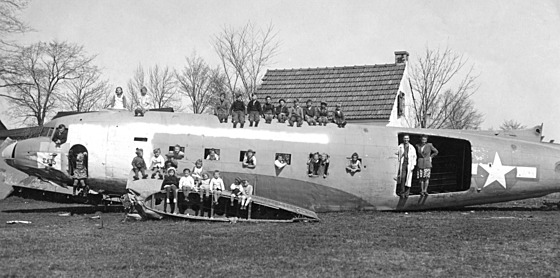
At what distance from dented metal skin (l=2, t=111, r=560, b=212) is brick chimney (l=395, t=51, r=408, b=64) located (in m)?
20.8

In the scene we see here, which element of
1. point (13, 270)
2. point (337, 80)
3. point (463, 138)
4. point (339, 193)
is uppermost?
point (337, 80)

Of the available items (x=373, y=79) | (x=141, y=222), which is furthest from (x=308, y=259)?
(x=373, y=79)

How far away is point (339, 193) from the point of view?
24.4 metres

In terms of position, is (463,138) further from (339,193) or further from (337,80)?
(337,80)

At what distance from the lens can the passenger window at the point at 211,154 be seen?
78.2ft

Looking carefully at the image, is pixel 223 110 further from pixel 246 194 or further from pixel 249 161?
pixel 246 194

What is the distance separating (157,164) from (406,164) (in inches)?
373

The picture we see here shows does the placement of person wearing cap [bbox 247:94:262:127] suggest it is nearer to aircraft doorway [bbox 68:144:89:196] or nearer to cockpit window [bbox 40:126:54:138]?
aircraft doorway [bbox 68:144:89:196]

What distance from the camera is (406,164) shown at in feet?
81.0

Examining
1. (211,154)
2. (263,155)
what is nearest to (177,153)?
(211,154)

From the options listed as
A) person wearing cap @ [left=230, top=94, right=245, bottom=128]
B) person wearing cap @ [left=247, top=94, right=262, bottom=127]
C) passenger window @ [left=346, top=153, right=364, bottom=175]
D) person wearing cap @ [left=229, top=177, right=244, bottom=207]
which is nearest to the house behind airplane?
passenger window @ [left=346, top=153, right=364, bottom=175]

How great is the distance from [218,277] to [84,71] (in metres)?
47.8

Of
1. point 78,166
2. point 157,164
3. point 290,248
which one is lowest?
point 290,248

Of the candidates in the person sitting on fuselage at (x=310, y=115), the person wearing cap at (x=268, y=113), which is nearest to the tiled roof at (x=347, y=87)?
the person sitting on fuselage at (x=310, y=115)
